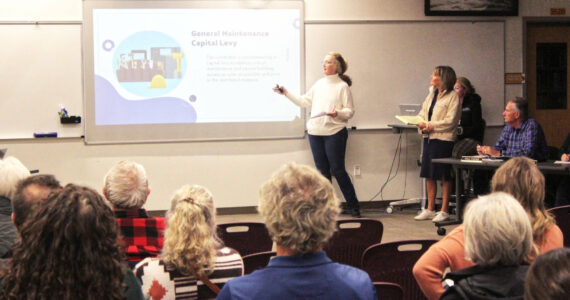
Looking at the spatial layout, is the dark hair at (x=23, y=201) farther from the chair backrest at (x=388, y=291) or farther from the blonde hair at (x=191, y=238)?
the chair backrest at (x=388, y=291)

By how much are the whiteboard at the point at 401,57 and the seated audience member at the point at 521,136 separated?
1.84 metres

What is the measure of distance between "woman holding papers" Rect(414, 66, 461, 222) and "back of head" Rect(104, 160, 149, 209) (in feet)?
13.9

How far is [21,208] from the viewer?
1980mm

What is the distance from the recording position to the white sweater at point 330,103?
6.73 meters

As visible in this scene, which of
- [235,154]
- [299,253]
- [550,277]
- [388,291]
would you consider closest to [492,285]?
[388,291]

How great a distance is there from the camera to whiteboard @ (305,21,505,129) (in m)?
7.23

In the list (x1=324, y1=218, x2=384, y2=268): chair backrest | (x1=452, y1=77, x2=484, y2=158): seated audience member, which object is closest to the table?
(x1=452, y1=77, x2=484, y2=158): seated audience member

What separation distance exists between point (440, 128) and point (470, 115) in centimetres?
77

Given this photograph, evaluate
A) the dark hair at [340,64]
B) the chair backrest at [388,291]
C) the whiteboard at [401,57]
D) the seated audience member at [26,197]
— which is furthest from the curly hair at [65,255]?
the whiteboard at [401,57]

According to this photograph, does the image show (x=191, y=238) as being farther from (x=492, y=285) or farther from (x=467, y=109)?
(x=467, y=109)

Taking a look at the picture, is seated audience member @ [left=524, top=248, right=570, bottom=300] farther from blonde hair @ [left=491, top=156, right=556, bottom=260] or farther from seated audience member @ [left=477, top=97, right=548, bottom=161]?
seated audience member @ [left=477, top=97, right=548, bottom=161]

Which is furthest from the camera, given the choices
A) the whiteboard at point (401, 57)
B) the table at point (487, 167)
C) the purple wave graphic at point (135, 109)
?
the whiteboard at point (401, 57)

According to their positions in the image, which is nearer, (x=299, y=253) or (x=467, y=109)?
(x=299, y=253)

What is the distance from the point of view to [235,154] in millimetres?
7152
